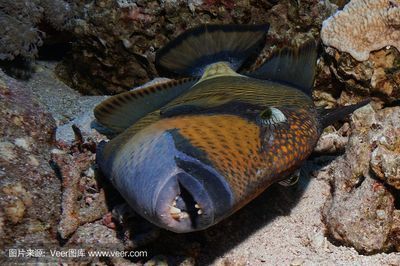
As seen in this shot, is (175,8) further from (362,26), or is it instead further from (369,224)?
(369,224)

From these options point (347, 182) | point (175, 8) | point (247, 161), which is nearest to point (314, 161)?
point (347, 182)

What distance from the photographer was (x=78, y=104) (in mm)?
5430

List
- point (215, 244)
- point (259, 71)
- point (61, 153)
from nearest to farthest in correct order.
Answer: point (215, 244) → point (61, 153) → point (259, 71)

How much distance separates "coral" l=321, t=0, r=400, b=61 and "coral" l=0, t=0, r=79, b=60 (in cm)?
359

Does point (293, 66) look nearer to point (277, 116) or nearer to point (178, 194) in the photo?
point (277, 116)

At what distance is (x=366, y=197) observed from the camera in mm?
3084

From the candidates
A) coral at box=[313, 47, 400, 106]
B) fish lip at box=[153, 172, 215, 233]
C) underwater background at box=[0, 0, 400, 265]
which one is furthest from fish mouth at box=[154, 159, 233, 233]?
coral at box=[313, 47, 400, 106]

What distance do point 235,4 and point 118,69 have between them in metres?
1.89

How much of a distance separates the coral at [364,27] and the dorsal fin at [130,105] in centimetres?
189

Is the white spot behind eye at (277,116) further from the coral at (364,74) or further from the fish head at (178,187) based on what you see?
the coral at (364,74)

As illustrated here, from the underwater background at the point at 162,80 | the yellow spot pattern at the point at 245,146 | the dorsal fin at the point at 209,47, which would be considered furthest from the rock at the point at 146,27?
the yellow spot pattern at the point at 245,146

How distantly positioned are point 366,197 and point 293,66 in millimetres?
1750

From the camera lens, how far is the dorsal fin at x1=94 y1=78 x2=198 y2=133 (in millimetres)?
3965

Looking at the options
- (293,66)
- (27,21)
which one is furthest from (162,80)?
(27,21)
